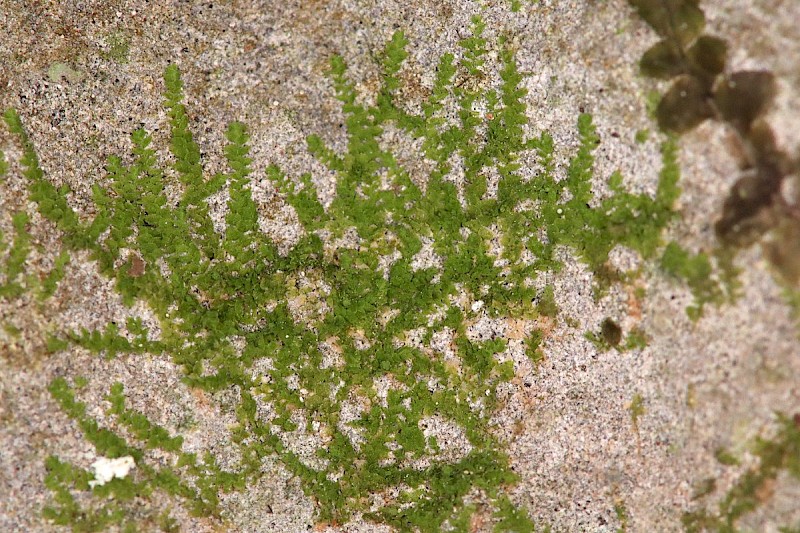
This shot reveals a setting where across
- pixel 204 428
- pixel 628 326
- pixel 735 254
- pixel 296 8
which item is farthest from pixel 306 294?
pixel 735 254

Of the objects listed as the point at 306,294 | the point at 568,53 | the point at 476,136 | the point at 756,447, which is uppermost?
the point at 568,53

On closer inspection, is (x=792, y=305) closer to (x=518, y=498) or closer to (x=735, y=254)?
(x=735, y=254)

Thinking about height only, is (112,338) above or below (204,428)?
above

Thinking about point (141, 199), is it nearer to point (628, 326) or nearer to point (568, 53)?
point (568, 53)

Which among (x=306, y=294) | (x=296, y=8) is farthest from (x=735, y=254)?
(x=296, y=8)

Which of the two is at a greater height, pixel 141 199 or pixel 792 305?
pixel 141 199

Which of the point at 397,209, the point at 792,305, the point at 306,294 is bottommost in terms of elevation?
the point at 792,305
